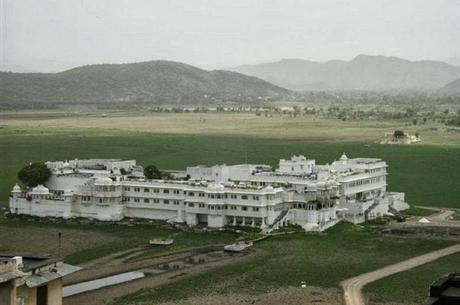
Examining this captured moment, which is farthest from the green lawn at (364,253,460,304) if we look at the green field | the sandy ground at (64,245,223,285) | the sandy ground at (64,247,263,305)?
the green field

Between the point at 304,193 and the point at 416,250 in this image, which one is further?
the point at 304,193

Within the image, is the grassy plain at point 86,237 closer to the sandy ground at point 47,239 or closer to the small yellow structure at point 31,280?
the sandy ground at point 47,239

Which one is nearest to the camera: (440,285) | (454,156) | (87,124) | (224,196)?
(440,285)

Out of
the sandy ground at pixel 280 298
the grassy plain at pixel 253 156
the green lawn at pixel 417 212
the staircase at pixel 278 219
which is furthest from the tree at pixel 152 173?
the sandy ground at pixel 280 298

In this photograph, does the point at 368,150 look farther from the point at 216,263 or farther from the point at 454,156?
the point at 216,263

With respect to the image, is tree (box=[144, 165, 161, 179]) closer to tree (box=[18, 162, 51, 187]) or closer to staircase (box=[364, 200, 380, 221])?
tree (box=[18, 162, 51, 187])

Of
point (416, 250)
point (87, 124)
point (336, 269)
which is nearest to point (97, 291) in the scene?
point (336, 269)
